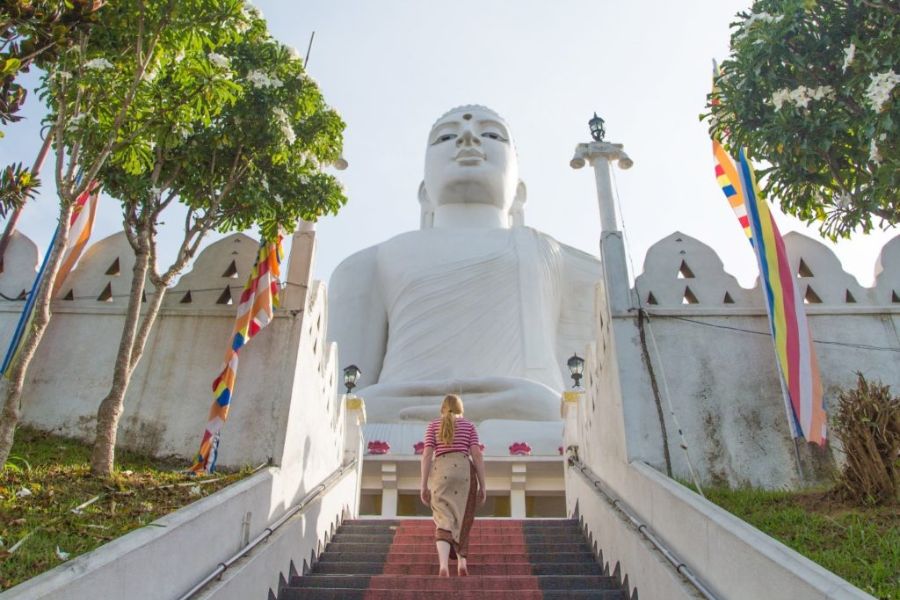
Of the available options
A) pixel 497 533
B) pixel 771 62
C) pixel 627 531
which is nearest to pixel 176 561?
pixel 627 531

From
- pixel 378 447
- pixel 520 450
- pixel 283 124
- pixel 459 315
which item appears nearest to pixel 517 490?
pixel 520 450

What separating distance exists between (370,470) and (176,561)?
259 inches

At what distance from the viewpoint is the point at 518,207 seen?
19.2m

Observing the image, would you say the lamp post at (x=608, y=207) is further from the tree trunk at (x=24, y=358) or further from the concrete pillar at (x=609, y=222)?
the tree trunk at (x=24, y=358)

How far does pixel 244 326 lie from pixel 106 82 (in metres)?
2.36

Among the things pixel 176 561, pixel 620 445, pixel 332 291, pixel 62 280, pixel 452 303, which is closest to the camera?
pixel 176 561

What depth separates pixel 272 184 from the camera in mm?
6992

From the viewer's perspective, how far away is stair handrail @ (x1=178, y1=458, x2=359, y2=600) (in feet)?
12.6

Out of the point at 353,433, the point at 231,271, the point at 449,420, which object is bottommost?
the point at 449,420

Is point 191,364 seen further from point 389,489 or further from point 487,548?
point 389,489

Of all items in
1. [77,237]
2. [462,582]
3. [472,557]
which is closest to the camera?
[462,582]

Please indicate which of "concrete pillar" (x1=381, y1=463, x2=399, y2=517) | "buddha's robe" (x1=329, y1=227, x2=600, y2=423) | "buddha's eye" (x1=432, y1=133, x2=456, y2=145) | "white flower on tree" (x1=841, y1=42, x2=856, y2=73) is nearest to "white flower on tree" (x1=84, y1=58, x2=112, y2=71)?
"white flower on tree" (x1=841, y1=42, x2=856, y2=73)

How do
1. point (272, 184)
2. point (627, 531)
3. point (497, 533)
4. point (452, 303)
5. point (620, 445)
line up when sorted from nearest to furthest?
point (627, 531) < point (620, 445) < point (497, 533) < point (272, 184) < point (452, 303)

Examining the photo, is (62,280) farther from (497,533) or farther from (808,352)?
(808,352)
